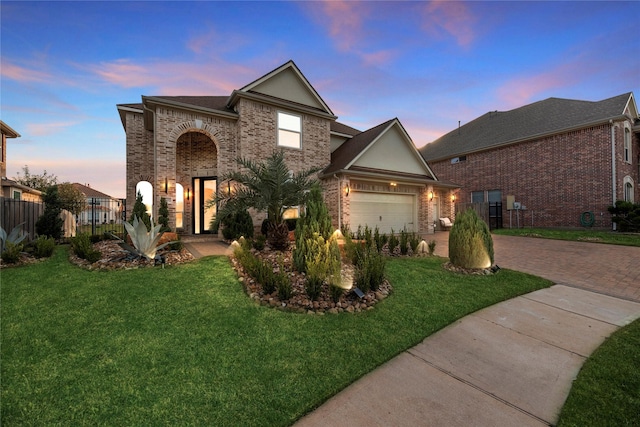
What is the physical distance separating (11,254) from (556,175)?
973 inches

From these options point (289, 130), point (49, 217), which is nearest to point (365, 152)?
point (289, 130)

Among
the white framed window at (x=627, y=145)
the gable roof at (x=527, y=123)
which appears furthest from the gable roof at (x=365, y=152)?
the white framed window at (x=627, y=145)

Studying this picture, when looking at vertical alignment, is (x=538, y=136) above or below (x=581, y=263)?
above

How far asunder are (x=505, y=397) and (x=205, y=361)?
3.11m

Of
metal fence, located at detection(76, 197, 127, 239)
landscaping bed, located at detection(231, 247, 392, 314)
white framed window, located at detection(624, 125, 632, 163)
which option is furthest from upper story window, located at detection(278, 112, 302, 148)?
white framed window, located at detection(624, 125, 632, 163)

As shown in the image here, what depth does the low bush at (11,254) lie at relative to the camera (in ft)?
19.6

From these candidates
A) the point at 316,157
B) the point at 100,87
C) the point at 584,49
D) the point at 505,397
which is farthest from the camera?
the point at 316,157

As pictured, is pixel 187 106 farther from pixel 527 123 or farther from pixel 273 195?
pixel 527 123

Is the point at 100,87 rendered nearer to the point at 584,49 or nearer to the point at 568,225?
the point at 584,49

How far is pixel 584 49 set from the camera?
11594mm

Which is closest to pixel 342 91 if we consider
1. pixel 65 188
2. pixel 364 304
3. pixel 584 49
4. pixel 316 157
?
pixel 316 157

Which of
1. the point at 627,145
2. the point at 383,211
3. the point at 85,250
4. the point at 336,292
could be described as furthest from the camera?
Result: the point at 627,145

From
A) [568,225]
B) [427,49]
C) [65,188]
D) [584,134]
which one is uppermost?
[427,49]

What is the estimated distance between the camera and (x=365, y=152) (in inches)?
512
